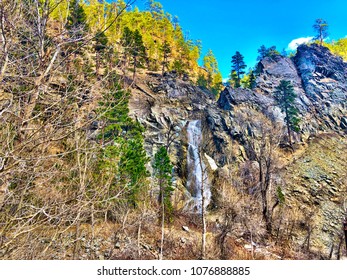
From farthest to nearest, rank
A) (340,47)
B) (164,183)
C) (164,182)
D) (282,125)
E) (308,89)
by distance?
(340,47)
(308,89)
(282,125)
(164,182)
(164,183)

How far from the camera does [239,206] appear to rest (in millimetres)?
17625

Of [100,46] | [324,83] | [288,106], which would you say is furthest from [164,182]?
[324,83]

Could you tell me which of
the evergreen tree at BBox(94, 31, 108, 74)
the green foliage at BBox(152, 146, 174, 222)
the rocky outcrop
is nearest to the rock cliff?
the rocky outcrop

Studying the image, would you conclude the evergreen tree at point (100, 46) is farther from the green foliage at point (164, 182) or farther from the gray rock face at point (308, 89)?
the gray rock face at point (308, 89)

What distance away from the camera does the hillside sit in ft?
9.95

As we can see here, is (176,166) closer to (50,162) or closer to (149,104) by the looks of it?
(149,104)

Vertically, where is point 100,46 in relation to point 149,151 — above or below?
below

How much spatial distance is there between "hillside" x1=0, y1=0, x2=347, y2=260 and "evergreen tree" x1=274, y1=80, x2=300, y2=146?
0.29 meters

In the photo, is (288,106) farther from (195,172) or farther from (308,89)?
(195,172)

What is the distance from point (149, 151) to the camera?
104 ft

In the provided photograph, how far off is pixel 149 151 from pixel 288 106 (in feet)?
83.5

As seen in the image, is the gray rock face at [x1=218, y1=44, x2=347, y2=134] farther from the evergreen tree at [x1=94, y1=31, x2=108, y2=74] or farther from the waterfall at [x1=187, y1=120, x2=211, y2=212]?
the evergreen tree at [x1=94, y1=31, x2=108, y2=74]

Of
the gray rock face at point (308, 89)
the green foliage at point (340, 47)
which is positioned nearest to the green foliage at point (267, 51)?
the gray rock face at point (308, 89)

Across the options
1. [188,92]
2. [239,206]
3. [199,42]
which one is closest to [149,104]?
[188,92]
